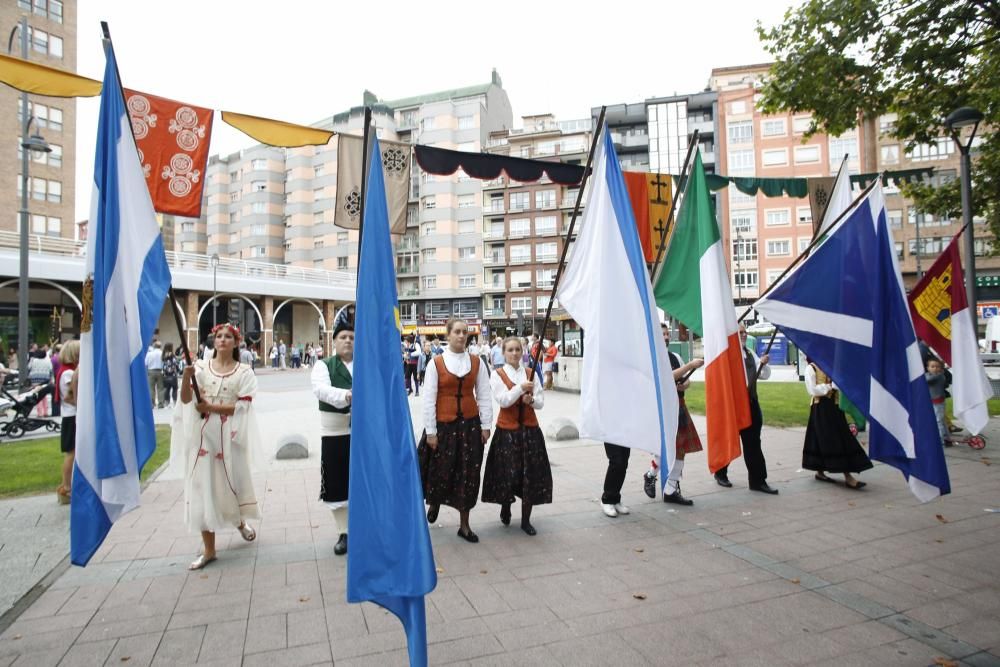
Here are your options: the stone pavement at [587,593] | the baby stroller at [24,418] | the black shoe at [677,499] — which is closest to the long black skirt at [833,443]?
the stone pavement at [587,593]

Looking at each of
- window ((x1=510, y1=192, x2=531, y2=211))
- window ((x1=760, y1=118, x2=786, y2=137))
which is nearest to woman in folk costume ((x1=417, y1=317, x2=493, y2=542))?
window ((x1=760, y1=118, x2=786, y2=137))

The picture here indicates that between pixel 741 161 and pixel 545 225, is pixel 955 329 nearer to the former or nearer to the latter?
pixel 741 161

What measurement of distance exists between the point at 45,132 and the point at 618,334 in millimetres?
49019

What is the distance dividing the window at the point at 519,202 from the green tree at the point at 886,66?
164ft

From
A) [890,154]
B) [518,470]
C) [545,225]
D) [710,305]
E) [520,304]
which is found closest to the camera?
[710,305]

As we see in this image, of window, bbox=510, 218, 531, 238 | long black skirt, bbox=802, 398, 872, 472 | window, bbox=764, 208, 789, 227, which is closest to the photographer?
long black skirt, bbox=802, 398, 872, 472

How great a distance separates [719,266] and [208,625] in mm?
4881

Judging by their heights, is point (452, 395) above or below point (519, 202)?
below

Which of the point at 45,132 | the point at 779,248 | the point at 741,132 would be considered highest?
the point at 741,132

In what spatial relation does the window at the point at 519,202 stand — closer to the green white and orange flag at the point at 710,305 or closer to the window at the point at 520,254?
the window at the point at 520,254

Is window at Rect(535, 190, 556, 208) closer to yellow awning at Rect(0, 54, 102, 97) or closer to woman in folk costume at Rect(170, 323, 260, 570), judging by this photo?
woman in folk costume at Rect(170, 323, 260, 570)

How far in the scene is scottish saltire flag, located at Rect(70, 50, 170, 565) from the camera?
3.56 m

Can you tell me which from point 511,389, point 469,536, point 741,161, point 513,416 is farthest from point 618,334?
point 741,161

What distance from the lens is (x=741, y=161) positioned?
169 ft
